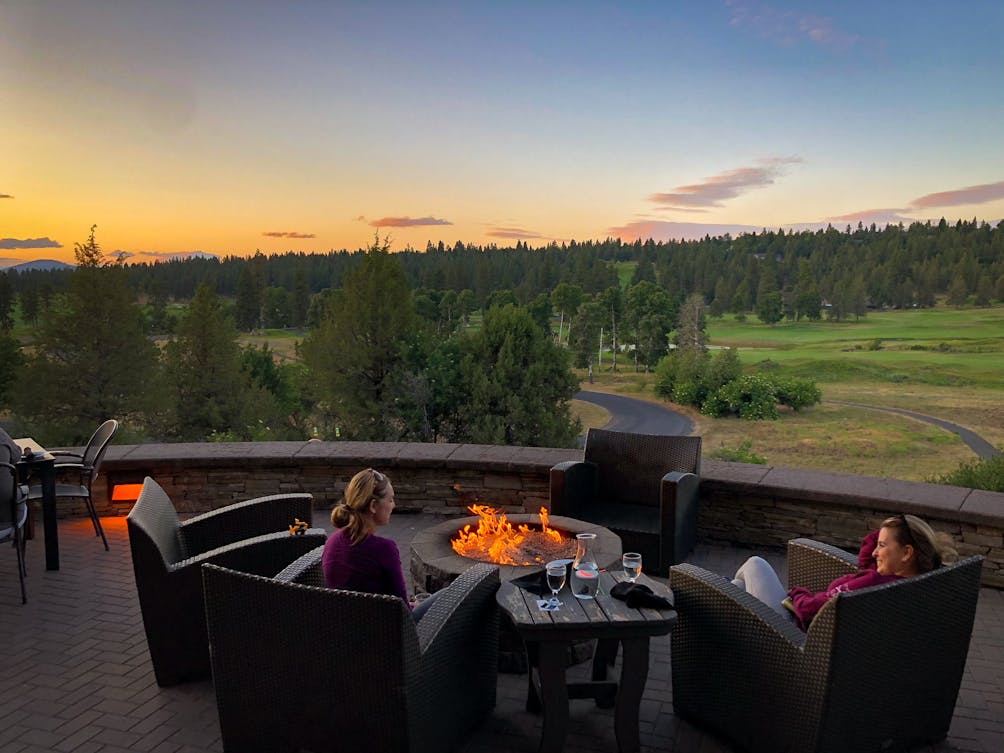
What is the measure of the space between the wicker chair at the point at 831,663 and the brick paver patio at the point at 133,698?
0.38 ft

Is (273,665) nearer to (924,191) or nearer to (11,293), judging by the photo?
(924,191)

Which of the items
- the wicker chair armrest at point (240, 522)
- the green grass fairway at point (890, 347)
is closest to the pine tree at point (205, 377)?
the green grass fairway at point (890, 347)

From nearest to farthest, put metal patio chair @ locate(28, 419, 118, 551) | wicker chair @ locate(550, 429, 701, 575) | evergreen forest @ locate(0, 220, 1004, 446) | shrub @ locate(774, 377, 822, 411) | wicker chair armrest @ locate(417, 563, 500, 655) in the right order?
wicker chair armrest @ locate(417, 563, 500, 655) < wicker chair @ locate(550, 429, 701, 575) < metal patio chair @ locate(28, 419, 118, 551) < evergreen forest @ locate(0, 220, 1004, 446) < shrub @ locate(774, 377, 822, 411)

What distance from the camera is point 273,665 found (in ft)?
8.93

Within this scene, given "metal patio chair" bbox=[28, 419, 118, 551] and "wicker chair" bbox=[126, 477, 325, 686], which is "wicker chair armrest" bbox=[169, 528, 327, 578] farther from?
"metal patio chair" bbox=[28, 419, 118, 551]

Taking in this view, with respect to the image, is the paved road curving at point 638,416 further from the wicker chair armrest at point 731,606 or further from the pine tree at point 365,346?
the wicker chair armrest at point 731,606

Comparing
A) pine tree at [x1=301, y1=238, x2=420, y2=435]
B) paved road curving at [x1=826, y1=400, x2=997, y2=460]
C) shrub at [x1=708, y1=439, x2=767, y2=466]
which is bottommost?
shrub at [x1=708, y1=439, x2=767, y2=466]

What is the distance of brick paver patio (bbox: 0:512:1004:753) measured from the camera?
305 centimetres

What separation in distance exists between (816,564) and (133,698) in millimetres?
3300

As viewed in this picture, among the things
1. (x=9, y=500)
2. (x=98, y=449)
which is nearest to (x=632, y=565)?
(x=9, y=500)

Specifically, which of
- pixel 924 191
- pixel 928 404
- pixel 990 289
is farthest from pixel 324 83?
pixel 928 404

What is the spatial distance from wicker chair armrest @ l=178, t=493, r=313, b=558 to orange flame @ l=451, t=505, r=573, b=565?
0.97 metres

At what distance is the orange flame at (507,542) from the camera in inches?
157

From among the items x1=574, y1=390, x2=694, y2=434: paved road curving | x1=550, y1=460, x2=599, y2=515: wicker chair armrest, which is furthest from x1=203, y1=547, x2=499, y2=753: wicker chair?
x1=574, y1=390, x2=694, y2=434: paved road curving
